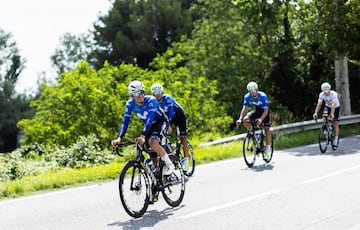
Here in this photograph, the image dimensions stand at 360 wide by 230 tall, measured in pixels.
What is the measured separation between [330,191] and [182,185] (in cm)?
251

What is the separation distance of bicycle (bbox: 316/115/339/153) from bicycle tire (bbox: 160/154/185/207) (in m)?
7.09

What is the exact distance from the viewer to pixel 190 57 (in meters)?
30.9

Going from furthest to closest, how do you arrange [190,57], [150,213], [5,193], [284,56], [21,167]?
[190,57]
[284,56]
[21,167]
[5,193]
[150,213]

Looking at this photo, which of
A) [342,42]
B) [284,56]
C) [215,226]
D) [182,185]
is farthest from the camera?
[284,56]

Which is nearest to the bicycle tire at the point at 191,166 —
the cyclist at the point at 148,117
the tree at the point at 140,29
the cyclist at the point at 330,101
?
the cyclist at the point at 148,117

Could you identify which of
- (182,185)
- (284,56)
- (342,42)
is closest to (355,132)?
(342,42)

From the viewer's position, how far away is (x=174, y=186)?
805 cm

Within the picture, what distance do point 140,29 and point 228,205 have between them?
41503 millimetres

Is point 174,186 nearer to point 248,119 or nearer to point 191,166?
point 191,166

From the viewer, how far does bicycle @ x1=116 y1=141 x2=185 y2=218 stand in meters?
7.27

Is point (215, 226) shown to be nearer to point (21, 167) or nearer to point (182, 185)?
point (182, 185)

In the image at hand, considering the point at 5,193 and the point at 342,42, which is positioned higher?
the point at 342,42

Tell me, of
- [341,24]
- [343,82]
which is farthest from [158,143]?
[343,82]

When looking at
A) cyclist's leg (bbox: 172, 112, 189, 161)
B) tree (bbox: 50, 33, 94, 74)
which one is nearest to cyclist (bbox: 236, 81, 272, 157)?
cyclist's leg (bbox: 172, 112, 189, 161)
